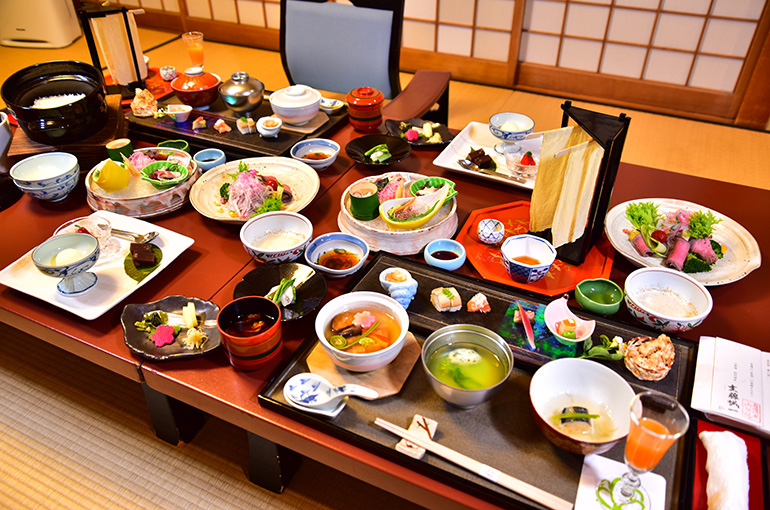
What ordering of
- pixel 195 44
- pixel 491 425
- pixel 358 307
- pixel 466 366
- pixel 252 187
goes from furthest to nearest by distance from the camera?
pixel 195 44, pixel 252 187, pixel 358 307, pixel 466 366, pixel 491 425

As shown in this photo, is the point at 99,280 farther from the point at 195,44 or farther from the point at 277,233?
the point at 195,44

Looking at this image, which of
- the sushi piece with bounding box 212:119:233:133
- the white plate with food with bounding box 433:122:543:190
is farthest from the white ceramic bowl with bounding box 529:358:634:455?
the sushi piece with bounding box 212:119:233:133

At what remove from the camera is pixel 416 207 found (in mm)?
1759

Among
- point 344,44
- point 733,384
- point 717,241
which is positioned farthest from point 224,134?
point 733,384

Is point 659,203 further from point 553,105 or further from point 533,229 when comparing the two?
point 553,105

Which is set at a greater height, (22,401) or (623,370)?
(623,370)

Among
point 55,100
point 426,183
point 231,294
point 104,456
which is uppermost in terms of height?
point 55,100

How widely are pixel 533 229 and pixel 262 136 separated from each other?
4.04 feet

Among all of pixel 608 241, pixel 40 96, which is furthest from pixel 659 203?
pixel 40 96

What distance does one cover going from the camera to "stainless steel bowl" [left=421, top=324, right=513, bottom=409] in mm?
1125

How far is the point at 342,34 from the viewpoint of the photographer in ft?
10.0

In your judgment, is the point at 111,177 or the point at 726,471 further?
the point at 111,177

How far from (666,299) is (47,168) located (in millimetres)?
2186

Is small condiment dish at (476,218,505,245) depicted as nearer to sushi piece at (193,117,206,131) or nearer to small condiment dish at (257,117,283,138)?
small condiment dish at (257,117,283,138)
